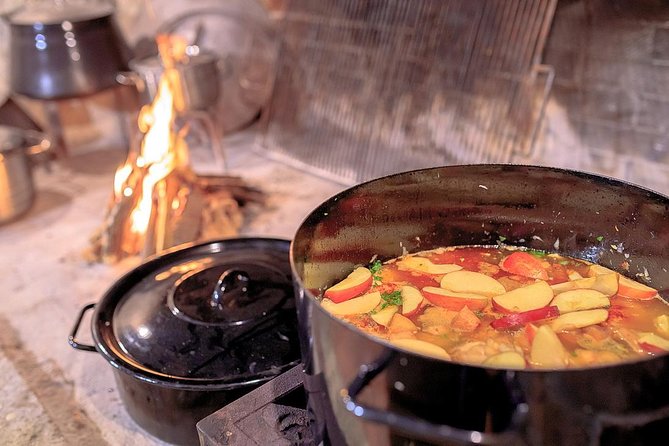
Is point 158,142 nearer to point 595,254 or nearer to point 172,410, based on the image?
point 172,410

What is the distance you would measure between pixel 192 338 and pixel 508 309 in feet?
2.92

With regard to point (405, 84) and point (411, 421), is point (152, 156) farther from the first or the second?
point (411, 421)

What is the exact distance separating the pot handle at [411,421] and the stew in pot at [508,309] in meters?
0.14

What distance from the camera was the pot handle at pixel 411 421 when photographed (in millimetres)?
931

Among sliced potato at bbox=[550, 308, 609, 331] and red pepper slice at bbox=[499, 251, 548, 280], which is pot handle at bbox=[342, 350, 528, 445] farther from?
red pepper slice at bbox=[499, 251, 548, 280]

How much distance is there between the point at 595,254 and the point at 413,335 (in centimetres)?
56

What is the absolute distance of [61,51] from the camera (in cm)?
360

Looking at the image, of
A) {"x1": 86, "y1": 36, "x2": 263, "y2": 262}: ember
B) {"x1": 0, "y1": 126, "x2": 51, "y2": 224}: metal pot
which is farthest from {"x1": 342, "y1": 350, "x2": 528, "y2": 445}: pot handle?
{"x1": 0, "y1": 126, "x2": 51, "y2": 224}: metal pot

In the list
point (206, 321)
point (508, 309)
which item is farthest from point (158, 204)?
point (508, 309)

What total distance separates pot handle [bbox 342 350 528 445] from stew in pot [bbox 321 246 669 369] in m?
0.14

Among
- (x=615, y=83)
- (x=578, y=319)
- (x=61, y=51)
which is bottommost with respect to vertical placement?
(x=61, y=51)

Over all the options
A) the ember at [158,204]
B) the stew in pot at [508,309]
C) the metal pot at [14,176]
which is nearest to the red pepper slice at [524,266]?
the stew in pot at [508,309]

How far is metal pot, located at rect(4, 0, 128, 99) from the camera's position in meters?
3.58

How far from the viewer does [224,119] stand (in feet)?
14.3
